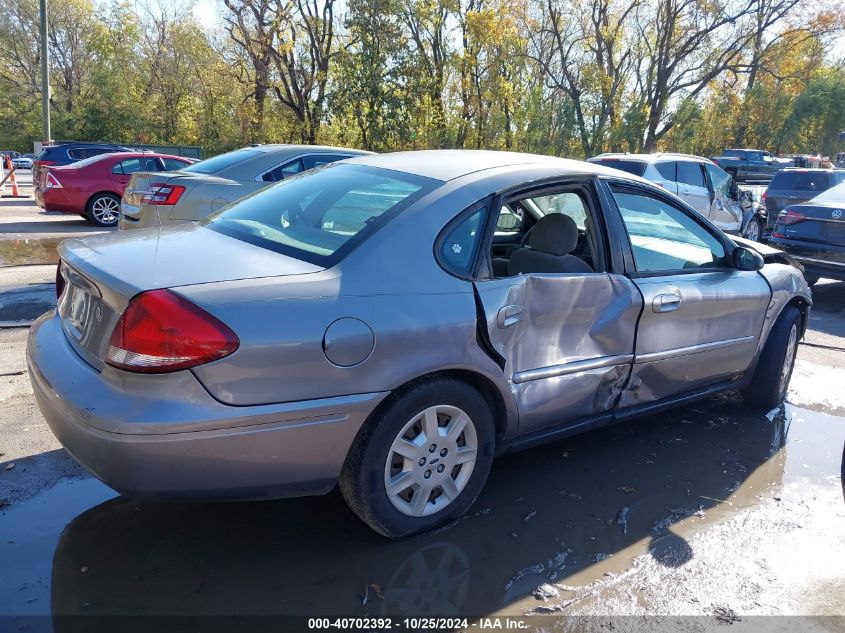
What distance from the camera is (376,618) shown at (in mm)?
2584

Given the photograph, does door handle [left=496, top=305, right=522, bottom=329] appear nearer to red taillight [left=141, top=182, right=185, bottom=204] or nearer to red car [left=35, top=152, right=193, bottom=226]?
red taillight [left=141, top=182, right=185, bottom=204]

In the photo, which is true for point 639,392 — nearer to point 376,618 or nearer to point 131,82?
point 376,618

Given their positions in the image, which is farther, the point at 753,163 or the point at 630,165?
the point at 753,163

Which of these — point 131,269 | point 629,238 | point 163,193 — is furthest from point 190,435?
point 163,193

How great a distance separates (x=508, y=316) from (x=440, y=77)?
27.5 m

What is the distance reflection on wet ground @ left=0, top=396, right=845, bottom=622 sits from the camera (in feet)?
8.71

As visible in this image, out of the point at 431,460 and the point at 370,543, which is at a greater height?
the point at 431,460

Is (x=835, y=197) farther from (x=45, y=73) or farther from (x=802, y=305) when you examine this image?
(x=45, y=73)

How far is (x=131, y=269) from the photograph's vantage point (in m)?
2.72

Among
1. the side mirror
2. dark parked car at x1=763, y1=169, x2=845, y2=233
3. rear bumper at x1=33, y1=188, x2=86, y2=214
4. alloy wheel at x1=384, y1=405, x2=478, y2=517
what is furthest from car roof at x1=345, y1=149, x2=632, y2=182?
dark parked car at x1=763, y1=169, x2=845, y2=233

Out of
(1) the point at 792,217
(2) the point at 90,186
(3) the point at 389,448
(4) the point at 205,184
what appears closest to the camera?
(3) the point at 389,448

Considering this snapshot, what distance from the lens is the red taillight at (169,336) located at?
95.4 inches

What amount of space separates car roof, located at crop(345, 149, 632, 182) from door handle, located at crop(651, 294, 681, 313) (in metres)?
0.70

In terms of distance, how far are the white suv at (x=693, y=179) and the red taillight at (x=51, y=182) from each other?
1002 centimetres
